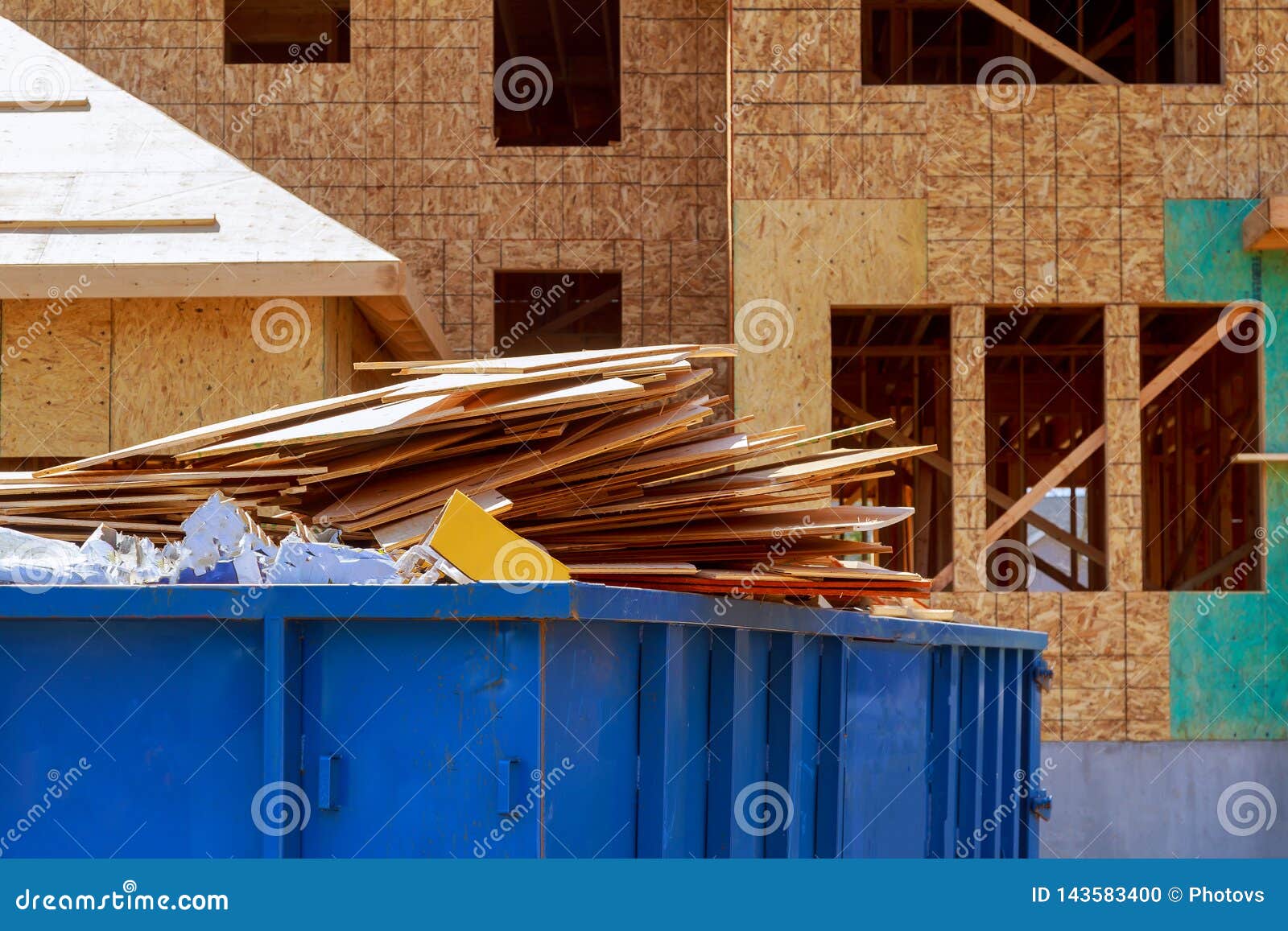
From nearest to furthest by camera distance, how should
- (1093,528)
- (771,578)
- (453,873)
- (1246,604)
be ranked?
1. (453,873)
2. (771,578)
3. (1246,604)
4. (1093,528)

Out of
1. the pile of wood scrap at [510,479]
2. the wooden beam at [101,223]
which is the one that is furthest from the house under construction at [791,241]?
the pile of wood scrap at [510,479]

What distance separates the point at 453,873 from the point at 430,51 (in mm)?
14100

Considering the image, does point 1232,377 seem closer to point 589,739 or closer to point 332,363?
point 332,363

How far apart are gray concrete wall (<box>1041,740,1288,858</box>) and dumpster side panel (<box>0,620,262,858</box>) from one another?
34.8 feet

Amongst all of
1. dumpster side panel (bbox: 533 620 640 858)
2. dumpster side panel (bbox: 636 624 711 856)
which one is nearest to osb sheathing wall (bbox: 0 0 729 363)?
dumpster side panel (bbox: 636 624 711 856)

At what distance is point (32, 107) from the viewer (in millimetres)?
12273

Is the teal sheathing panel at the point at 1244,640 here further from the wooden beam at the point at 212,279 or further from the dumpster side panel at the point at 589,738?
the dumpster side panel at the point at 589,738

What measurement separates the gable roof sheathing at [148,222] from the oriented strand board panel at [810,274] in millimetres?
3456

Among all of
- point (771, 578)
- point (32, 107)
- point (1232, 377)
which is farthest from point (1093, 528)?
point (771, 578)

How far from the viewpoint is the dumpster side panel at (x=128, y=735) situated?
A: 4219 millimetres

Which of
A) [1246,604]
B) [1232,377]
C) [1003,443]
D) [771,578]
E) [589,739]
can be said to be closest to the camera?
[589,739]

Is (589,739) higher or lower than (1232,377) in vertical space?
lower

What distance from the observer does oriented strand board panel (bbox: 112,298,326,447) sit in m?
11.9

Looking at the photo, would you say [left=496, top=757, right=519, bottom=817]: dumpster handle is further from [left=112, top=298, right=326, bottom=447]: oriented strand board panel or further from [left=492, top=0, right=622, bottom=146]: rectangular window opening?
[left=492, top=0, right=622, bottom=146]: rectangular window opening
